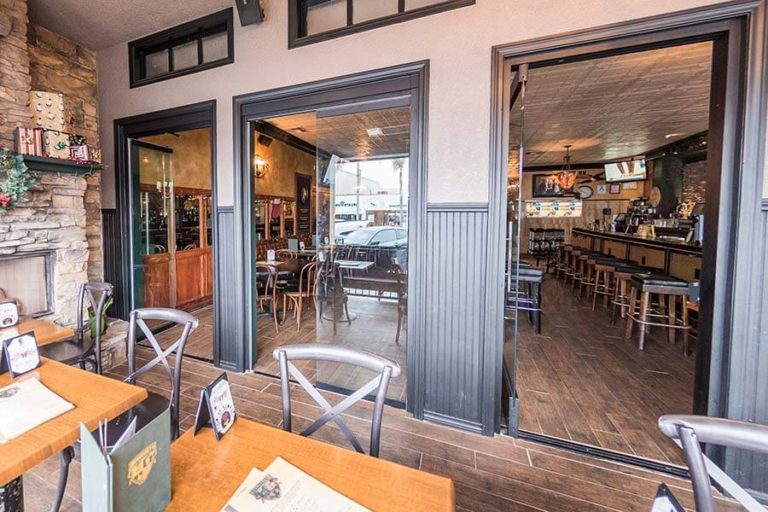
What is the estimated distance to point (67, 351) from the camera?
7.98ft

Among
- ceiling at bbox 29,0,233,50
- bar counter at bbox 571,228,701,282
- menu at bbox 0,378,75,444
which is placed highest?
ceiling at bbox 29,0,233,50

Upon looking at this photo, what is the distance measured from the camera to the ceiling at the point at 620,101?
3471 millimetres

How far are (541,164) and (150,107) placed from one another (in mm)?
9856

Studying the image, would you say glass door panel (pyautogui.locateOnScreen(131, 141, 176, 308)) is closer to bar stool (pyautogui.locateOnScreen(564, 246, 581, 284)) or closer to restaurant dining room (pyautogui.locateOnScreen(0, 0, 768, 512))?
restaurant dining room (pyautogui.locateOnScreen(0, 0, 768, 512))

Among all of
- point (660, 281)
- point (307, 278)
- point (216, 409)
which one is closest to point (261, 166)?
point (307, 278)

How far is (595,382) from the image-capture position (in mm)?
2928

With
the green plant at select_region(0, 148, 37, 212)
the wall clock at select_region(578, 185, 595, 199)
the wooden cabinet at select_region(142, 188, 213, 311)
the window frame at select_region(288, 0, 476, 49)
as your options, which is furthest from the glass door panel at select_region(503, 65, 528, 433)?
the wall clock at select_region(578, 185, 595, 199)

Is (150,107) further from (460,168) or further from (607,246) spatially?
(607,246)

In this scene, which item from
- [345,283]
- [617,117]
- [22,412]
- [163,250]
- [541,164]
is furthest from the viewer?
[541,164]

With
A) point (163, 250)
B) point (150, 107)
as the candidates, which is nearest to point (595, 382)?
point (150, 107)

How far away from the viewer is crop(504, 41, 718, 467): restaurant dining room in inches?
91.4

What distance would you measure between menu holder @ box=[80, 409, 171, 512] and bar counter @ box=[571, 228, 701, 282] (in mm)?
4350

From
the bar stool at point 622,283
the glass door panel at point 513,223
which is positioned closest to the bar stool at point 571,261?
the bar stool at point 622,283

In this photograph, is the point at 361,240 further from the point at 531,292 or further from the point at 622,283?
the point at 622,283
